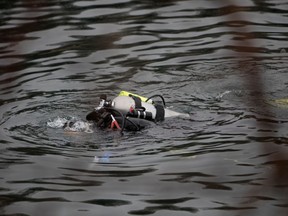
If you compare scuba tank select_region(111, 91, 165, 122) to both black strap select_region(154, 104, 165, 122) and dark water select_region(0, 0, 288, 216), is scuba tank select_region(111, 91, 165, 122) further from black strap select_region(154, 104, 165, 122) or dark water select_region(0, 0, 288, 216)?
dark water select_region(0, 0, 288, 216)

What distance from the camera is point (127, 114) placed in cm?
698

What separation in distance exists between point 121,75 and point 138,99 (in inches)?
87.6

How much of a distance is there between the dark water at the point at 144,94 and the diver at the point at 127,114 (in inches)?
4.3

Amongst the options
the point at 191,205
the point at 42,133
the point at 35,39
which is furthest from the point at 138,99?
the point at 35,39

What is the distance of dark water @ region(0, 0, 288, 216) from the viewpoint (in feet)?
17.3

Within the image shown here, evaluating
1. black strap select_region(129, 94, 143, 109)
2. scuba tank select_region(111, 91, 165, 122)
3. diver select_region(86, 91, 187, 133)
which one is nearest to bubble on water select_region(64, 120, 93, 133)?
diver select_region(86, 91, 187, 133)

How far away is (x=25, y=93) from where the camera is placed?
29.0 feet

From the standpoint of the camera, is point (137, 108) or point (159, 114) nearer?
point (137, 108)

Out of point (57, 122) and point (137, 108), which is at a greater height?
point (137, 108)

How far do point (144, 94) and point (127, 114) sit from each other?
5.51 ft

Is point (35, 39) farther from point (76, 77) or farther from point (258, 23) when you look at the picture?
point (258, 23)

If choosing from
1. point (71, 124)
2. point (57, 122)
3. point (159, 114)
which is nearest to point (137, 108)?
point (159, 114)

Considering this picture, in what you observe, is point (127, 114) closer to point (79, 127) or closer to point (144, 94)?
point (79, 127)

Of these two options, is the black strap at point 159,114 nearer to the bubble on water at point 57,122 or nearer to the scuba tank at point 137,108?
the scuba tank at point 137,108
